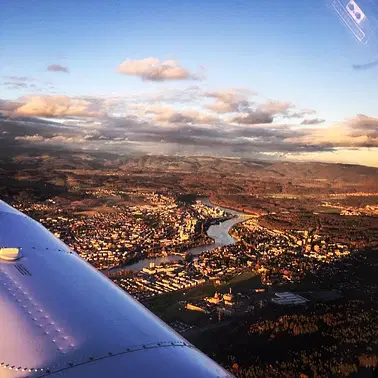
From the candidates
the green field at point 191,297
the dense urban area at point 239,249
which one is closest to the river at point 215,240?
the dense urban area at point 239,249

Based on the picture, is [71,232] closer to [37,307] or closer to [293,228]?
[293,228]

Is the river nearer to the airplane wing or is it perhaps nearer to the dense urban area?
the dense urban area

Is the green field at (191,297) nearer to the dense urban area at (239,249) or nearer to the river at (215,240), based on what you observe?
the dense urban area at (239,249)

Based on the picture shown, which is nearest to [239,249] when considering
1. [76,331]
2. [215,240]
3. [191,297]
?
[215,240]

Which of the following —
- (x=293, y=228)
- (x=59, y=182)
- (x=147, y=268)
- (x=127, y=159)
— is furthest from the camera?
(x=127, y=159)

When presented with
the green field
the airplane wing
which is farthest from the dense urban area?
the airplane wing

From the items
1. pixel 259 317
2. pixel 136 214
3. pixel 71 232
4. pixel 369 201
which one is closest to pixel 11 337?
pixel 259 317
